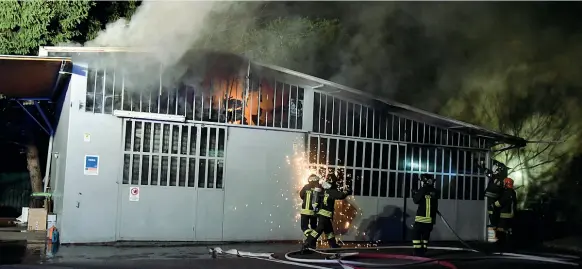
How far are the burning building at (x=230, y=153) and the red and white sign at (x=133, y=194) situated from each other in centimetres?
2

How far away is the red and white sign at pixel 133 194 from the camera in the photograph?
10.5 metres

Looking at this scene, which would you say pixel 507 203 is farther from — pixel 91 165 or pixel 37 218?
pixel 37 218

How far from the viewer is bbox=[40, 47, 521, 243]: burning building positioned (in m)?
10.3

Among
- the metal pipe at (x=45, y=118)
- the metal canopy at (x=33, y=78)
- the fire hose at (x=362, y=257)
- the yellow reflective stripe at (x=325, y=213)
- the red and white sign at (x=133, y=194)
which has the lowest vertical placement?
the fire hose at (x=362, y=257)

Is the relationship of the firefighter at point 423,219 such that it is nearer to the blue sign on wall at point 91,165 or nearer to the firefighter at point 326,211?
the firefighter at point 326,211

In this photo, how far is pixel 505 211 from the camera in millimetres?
12578

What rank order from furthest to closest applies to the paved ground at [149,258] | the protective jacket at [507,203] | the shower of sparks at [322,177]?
the protective jacket at [507,203]
the shower of sparks at [322,177]
the paved ground at [149,258]

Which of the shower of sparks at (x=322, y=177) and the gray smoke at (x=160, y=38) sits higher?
the gray smoke at (x=160, y=38)

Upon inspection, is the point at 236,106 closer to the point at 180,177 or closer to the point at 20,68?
the point at 180,177

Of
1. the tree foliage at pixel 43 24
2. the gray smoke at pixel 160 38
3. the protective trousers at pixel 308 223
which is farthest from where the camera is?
the tree foliage at pixel 43 24

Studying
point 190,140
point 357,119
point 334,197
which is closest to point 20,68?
point 190,140

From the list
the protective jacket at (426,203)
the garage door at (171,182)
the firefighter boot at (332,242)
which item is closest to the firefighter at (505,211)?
the protective jacket at (426,203)

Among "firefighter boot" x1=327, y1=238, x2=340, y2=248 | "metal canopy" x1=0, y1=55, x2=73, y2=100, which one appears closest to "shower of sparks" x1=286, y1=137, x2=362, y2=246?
"firefighter boot" x1=327, y1=238, x2=340, y2=248

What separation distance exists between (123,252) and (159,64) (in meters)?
3.54
